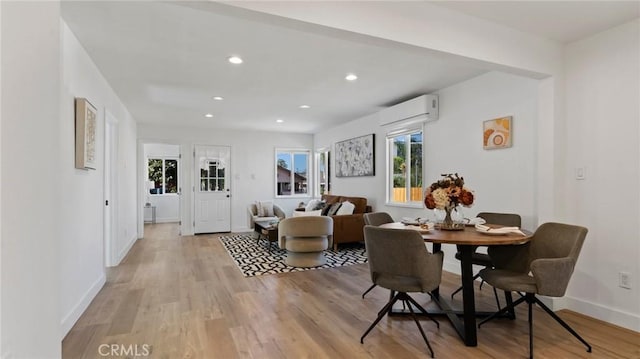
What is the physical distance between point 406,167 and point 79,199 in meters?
4.31

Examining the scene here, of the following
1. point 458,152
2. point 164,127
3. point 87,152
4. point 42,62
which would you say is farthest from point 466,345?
point 164,127

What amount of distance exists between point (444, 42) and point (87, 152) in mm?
3307

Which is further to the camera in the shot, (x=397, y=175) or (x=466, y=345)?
(x=397, y=175)

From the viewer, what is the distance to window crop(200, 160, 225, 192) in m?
7.55

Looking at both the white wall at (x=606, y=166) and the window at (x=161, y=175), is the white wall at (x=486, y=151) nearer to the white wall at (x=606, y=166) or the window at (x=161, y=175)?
the white wall at (x=606, y=166)

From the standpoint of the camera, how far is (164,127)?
7.17 m

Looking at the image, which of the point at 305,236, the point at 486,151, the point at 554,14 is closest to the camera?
the point at 554,14

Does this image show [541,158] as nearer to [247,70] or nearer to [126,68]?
[247,70]

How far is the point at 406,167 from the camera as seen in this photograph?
5246mm

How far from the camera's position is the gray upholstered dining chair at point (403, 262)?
2.28 m

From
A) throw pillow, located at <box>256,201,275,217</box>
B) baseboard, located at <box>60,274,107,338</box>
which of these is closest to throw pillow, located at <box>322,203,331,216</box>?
throw pillow, located at <box>256,201,275,217</box>

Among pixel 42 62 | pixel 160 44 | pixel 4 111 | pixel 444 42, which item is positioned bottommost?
pixel 4 111

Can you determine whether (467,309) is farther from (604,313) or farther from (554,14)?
(554,14)

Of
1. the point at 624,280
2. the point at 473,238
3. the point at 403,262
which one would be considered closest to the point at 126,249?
the point at 403,262
